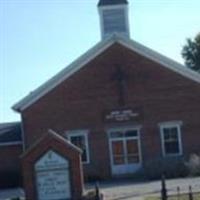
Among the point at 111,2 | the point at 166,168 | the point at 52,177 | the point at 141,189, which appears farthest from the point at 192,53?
the point at 52,177

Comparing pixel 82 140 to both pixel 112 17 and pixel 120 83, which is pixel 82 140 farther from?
pixel 112 17

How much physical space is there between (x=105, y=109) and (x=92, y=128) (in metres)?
1.35

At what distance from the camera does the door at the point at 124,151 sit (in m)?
48.8

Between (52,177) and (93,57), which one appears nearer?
(52,177)

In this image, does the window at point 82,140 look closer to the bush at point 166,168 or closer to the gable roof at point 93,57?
the gable roof at point 93,57

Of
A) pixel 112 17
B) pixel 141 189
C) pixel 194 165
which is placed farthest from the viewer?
pixel 112 17

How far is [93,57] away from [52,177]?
61.6 ft

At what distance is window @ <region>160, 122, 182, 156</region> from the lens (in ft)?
160

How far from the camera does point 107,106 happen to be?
4869 centimetres

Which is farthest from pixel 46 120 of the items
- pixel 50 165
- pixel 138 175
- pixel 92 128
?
pixel 50 165

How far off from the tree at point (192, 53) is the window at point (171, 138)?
37.7m

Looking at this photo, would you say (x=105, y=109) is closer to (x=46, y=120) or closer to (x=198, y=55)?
(x=46, y=120)

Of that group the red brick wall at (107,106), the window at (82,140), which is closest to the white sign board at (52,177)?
the red brick wall at (107,106)

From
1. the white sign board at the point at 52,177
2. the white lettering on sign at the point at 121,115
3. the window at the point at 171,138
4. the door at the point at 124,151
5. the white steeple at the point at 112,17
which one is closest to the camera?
the white sign board at the point at 52,177
